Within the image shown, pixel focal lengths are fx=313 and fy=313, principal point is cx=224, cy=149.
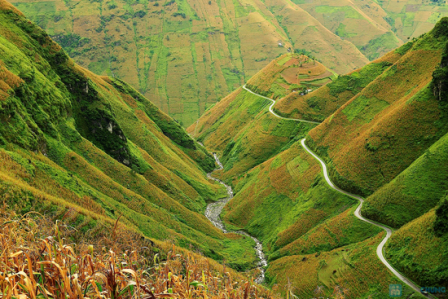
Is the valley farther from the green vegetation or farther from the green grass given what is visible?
the green grass

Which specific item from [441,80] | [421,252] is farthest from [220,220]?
[441,80]

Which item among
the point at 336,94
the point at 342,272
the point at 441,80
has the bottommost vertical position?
the point at 342,272

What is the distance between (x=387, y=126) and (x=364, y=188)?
57.0ft

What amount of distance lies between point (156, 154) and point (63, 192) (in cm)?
6539

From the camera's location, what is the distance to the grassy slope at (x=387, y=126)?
7081 cm

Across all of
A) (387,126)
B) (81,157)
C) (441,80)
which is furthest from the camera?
(387,126)

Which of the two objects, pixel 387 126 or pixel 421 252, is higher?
pixel 387 126

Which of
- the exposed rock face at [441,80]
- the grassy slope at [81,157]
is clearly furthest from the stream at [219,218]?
the exposed rock face at [441,80]

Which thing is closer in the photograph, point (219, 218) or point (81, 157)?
point (81, 157)

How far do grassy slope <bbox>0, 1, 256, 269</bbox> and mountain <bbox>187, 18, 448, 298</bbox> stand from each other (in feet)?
44.2

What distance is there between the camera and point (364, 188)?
7225 cm

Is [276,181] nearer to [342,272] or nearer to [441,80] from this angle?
[342,272]

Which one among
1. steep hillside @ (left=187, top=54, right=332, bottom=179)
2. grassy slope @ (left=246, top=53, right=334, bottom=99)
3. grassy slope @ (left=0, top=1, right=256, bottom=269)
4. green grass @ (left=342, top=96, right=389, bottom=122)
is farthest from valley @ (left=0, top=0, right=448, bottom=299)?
grassy slope @ (left=246, top=53, right=334, bottom=99)

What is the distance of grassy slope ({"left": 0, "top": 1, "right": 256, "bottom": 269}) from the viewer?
159 feet
